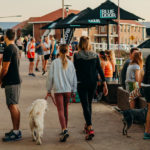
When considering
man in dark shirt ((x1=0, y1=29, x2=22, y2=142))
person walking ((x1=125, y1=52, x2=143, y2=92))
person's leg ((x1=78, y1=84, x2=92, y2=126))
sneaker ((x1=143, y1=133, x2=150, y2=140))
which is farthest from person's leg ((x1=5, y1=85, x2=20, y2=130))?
person walking ((x1=125, y1=52, x2=143, y2=92))

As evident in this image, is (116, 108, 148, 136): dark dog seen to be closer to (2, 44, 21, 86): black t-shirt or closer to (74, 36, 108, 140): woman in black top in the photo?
(74, 36, 108, 140): woman in black top

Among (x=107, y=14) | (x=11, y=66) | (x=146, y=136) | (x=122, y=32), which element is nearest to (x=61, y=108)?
(x=11, y=66)

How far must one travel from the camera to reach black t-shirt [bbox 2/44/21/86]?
700 centimetres

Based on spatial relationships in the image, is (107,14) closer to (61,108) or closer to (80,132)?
(80,132)

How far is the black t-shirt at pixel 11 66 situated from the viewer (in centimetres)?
700

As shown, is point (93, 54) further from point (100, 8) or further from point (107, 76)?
point (100, 8)

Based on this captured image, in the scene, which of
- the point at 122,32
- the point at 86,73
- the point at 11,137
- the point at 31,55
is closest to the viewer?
the point at 11,137

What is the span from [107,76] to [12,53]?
17.8ft

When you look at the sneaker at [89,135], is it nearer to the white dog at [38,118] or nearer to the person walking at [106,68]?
the white dog at [38,118]

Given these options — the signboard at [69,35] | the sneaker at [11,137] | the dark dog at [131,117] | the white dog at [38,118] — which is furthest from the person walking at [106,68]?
the signboard at [69,35]

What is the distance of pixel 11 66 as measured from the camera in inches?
278

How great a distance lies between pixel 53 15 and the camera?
109312mm

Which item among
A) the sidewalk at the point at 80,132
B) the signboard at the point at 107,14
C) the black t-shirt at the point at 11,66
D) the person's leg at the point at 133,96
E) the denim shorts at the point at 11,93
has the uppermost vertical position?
the signboard at the point at 107,14

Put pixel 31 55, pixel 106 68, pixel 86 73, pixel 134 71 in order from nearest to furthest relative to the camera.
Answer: pixel 86 73 → pixel 134 71 → pixel 106 68 → pixel 31 55
